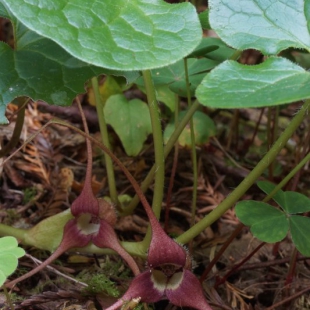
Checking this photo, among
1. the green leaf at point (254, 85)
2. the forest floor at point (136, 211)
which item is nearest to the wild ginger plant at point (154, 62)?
the green leaf at point (254, 85)

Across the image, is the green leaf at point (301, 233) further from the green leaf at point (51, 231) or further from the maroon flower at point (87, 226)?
the green leaf at point (51, 231)

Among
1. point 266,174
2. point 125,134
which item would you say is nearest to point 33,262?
point 125,134

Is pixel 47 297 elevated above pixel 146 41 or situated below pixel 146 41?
below

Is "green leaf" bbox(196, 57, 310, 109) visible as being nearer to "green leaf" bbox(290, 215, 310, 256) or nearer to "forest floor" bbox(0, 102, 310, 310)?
"green leaf" bbox(290, 215, 310, 256)

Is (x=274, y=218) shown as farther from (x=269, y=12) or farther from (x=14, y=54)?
(x=14, y=54)

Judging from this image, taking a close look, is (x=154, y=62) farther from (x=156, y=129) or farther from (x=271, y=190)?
(x=271, y=190)

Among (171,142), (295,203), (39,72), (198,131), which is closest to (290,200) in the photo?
(295,203)
